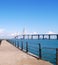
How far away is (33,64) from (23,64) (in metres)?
0.67


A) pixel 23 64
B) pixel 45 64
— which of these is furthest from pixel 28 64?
pixel 45 64

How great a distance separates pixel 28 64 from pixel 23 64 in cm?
34

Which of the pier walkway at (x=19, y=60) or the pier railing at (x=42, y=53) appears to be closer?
the pier walkway at (x=19, y=60)

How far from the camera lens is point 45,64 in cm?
1437

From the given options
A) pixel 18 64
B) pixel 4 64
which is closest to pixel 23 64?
pixel 18 64

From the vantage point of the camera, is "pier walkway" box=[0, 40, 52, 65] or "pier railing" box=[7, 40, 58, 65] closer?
"pier walkway" box=[0, 40, 52, 65]

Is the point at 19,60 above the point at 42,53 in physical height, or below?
above

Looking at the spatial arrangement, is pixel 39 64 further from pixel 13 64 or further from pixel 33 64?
pixel 13 64

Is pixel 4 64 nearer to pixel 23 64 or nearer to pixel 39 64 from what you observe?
pixel 23 64

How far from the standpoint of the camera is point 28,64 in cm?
1377

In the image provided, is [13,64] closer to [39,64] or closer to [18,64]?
[18,64]

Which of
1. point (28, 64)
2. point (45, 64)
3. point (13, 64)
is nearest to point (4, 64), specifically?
point (13, 64)

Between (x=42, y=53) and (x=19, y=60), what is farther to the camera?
(x=42, y=53)

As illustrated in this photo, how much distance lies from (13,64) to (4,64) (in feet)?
1.96
